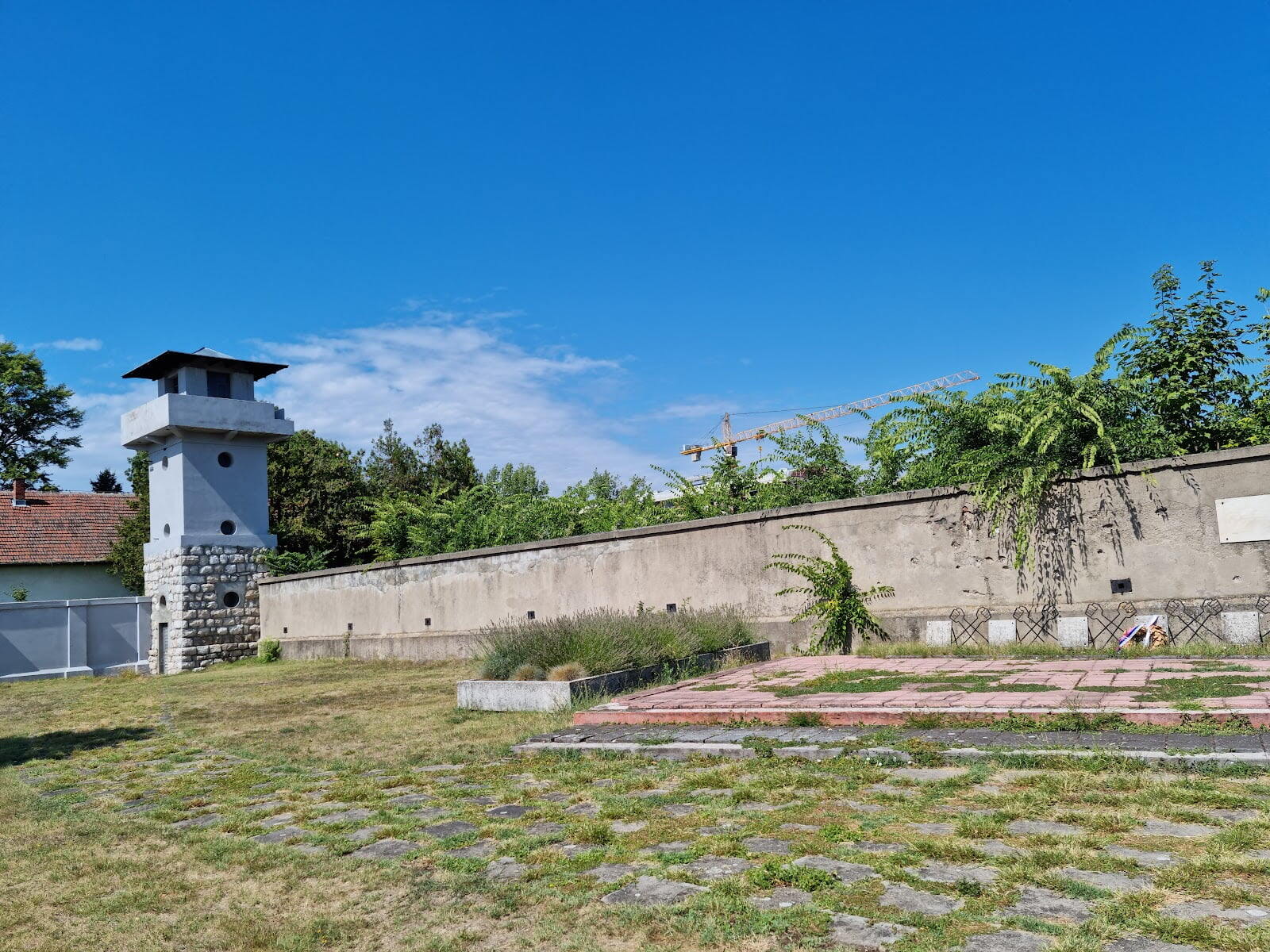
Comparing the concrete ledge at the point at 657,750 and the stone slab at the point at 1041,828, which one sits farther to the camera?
the concrete ledge at the point at 657,750

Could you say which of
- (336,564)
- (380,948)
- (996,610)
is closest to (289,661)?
(336,564)

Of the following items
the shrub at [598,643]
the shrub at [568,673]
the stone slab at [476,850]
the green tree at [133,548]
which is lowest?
the stone slab at [476,850]

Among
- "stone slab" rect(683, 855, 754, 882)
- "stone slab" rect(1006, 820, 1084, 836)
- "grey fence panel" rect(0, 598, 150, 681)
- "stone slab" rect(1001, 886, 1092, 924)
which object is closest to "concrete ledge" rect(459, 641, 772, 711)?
"stone slab" rect(683, 855, 754, 882)

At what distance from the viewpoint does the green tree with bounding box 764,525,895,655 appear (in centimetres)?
1291

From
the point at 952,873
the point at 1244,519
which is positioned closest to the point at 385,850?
the point at 952,873

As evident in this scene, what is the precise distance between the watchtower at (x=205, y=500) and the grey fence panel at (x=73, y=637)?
0.82m

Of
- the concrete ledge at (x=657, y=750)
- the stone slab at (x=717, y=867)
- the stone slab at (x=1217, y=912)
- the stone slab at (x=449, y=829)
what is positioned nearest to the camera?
the stone slab at (x=1217, y=912)

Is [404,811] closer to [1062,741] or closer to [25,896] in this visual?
[25,896]

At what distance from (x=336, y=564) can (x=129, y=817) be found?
94.9ft

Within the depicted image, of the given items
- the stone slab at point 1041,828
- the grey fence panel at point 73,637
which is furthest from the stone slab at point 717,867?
the grey fence panel at point 73,637

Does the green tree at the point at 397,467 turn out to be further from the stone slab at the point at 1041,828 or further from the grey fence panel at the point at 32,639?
the stone slab at the point at 1041,828

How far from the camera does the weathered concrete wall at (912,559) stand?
1056 cm

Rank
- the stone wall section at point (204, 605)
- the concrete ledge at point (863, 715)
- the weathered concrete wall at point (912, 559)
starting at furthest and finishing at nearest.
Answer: the stone wall section at point (204, 605)
the weathered concrete wall at point (912, 559)
the concrete ledge at point (863, 715)

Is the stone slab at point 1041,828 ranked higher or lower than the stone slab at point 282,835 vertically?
higher
